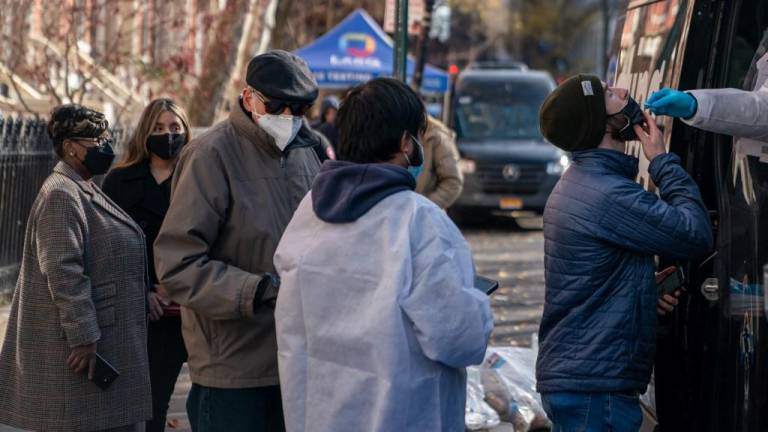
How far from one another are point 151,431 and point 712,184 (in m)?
2.65

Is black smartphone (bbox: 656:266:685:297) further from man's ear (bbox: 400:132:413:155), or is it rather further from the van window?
the van window

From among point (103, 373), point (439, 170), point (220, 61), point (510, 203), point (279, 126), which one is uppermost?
point (279, 126)

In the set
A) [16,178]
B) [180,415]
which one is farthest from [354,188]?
[16,178]

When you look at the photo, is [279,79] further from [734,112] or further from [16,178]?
[16,178]

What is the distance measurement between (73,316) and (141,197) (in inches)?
48.2

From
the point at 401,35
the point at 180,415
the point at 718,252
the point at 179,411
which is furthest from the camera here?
the point at 401,35

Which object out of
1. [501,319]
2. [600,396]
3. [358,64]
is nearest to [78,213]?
[600,396]

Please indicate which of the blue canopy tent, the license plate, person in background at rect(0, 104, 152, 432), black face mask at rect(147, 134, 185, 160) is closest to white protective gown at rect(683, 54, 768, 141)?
person in background at rect(0, 104, 152, 432)

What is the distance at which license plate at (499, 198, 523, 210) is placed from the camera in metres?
20.4

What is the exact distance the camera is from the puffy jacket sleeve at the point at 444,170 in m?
9.50

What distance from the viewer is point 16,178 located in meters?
11.2

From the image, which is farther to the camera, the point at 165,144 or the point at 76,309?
the point at 165,144

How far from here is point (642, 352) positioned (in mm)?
4074

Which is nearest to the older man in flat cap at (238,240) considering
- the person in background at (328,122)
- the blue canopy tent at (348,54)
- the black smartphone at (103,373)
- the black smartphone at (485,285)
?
the black smartphone at (103,373)
